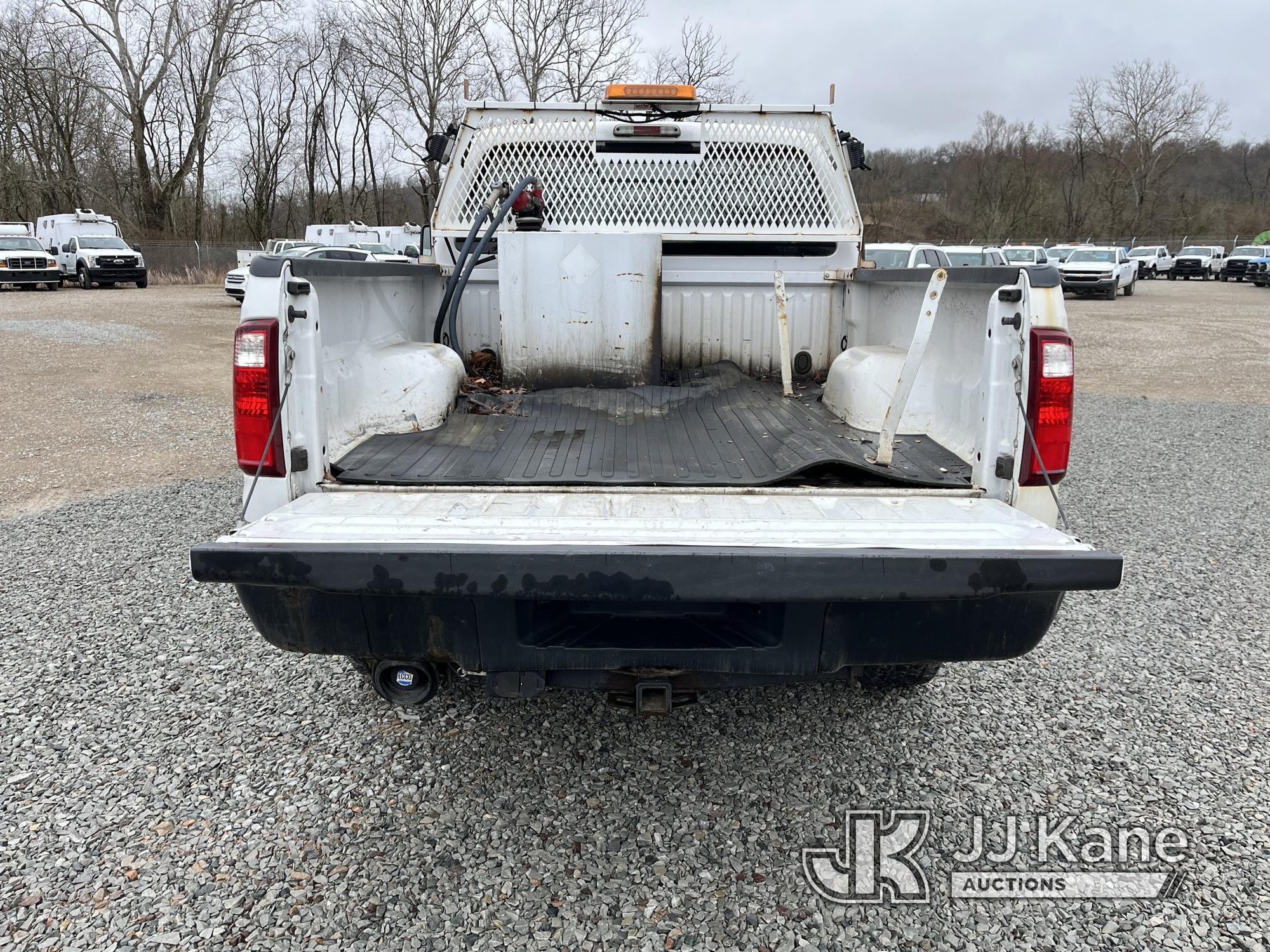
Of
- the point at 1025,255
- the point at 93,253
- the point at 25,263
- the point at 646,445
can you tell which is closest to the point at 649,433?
the point at 646,445

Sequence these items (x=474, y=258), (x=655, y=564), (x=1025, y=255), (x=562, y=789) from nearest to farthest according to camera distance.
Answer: (x=655, y=564) < (x=562, y=789) < (x=474, y=258) < (x=1025, y=255)

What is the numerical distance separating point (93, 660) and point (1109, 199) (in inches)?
2723

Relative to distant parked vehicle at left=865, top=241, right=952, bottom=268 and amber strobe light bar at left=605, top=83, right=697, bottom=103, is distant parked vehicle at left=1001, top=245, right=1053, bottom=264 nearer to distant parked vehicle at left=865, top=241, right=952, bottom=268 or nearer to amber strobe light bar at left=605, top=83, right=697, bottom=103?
distant parked vehicle at left=865, top=241, right=952, bottom=268

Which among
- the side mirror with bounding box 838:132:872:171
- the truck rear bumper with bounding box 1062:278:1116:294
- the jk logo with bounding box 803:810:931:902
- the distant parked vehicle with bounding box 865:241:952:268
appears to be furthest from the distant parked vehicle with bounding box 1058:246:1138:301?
the jk logo with bounding box 803:810:931:902

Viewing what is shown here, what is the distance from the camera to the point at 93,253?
29906mm

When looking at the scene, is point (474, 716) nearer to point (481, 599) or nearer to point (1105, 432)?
point (481, 599)

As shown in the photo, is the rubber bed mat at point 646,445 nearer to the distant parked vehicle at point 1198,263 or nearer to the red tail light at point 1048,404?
the red tail light at point 1048,404

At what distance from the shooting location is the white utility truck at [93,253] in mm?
30078

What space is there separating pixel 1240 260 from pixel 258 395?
47.7m

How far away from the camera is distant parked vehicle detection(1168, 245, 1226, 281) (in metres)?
41.8

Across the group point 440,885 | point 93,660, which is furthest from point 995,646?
point 93,660

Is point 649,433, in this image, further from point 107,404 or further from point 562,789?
point 107,404

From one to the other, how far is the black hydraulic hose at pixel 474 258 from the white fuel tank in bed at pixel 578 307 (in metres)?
0.18

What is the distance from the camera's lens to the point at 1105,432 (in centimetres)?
876
